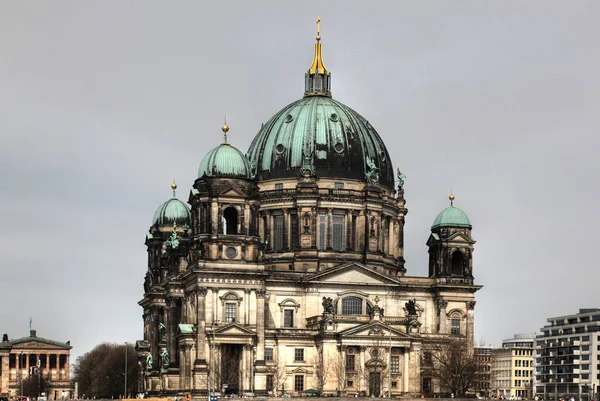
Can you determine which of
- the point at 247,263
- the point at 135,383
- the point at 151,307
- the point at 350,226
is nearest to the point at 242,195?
the point at 247,263

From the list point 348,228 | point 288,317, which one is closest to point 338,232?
point 348,228

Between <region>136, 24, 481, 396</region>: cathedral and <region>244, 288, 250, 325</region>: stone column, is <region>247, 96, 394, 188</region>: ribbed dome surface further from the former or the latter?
<region>244, 288, 250, 325</region>: stone column

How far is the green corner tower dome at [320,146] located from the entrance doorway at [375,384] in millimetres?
25166

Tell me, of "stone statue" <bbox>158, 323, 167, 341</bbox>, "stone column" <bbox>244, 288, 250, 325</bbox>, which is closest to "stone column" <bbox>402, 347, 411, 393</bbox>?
"stone column" <bbox>244, 288, 250, 325</bbox>

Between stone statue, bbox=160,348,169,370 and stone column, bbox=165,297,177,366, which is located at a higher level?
stone column, bbox=165,297,177,366

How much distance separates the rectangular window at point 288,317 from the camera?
15525 cm

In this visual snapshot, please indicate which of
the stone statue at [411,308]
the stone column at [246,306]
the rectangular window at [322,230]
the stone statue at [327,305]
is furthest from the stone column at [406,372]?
the stone column at [246,306]

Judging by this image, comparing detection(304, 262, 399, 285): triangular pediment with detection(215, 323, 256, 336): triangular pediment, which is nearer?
detection(215, 323, 256, 336): triangular pediment

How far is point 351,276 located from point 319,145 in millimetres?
17451

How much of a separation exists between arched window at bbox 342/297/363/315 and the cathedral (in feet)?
0.37

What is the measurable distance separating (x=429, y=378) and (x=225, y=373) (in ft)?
87.1

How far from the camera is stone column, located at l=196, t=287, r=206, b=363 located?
14538 cm

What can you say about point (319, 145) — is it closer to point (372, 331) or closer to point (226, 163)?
point (226, 163)

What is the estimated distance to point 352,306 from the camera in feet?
514
